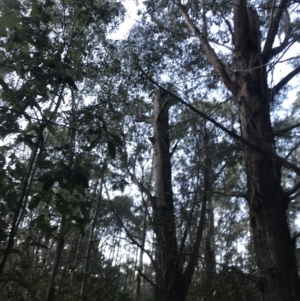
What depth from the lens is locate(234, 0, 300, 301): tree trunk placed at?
3.70 meters

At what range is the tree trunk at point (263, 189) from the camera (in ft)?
12.1

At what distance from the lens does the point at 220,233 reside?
7.55m

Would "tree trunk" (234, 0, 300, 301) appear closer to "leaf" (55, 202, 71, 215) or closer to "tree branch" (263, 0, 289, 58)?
"tree branch" (263, 0, 289, 58)

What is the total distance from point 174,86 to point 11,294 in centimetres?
455

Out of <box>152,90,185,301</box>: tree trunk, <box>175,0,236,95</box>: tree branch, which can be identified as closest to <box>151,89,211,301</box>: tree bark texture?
<box>152,90,185,301</box>: tree trunk

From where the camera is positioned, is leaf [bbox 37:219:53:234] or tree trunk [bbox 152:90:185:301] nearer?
leaf [bbox 37:219:53:234]

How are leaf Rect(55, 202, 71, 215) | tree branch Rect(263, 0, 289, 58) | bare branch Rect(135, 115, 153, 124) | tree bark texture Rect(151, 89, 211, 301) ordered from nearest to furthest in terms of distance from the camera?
leaf Rect(55, 202, 71, 215), tree branch Rect(263, 0, 289, 58), tree bark texture Rect(151, 89, 211, 301), bare branch Rect(135, 115, 153, 124)

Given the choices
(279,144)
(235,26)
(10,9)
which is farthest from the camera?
(279,144)

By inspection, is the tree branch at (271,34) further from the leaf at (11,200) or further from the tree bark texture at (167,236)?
the leaf at (11,200)

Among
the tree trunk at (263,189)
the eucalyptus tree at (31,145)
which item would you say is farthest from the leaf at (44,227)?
the tree trunk at (263,189)

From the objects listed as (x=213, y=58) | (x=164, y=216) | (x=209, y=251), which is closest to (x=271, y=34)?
(x=213, y=58)

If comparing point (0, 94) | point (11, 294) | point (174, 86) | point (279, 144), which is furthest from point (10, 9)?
point (279, 144)

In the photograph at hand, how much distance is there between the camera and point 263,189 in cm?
412

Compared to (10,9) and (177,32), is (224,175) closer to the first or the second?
(177,32)
